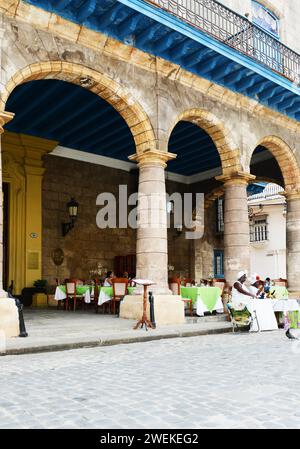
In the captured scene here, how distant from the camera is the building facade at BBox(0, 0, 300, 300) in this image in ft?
29.9

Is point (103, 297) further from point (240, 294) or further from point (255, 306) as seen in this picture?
point (255, 306)

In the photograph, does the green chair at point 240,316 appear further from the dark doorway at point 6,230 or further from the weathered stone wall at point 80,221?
the dark doorway at point 6,230

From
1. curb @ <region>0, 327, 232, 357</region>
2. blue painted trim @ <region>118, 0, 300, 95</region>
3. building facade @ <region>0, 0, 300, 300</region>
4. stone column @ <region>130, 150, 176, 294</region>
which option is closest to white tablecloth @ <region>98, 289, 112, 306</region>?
building facade @ <region>0, 0, 300, 300</region>

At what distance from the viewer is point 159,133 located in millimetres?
10117

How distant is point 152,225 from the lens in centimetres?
980

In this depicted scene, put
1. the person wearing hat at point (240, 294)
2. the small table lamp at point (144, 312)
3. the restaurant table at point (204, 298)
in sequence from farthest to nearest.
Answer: the restaurant table at point (204, 298)
the person wearing hat at point (240, 294)
the small table lamp at point (144, 312)

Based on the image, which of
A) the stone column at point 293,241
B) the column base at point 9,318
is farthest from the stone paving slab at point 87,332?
the stone column at point 293,241

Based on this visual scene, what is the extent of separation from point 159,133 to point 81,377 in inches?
253

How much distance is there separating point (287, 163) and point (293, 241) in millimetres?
2270

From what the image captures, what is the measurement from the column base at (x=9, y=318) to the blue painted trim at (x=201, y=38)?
569 cm

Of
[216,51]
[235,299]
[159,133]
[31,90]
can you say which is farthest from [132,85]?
[235,299]

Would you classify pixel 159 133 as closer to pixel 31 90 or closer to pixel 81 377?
pixel 31 90

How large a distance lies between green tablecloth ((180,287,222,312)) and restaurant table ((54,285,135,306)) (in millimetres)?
1317

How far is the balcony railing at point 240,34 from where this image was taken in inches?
442
